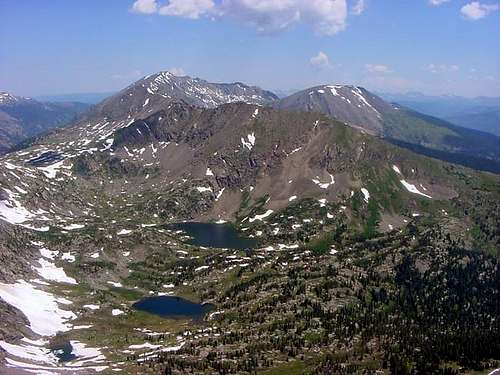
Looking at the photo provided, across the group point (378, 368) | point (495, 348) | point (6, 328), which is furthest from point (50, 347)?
point (495, 348)

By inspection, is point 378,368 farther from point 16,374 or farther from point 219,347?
point 16,374

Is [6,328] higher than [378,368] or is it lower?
higher

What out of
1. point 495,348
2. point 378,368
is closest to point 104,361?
point 378,368

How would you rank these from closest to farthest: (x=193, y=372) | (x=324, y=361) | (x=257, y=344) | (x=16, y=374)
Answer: (x=16, y=374) < (x=193, y=372) < (x=324, y=361) < (x=257, y=344)

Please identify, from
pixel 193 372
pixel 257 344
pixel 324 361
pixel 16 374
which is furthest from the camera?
pixel 257 344

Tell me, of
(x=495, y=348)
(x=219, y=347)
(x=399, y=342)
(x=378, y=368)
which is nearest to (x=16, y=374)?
(x=219, y=347)

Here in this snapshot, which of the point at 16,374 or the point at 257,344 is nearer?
the point at 16,374

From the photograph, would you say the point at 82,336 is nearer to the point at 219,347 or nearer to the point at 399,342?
the point at 219,347

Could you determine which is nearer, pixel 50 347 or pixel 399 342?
pixel 50 347
